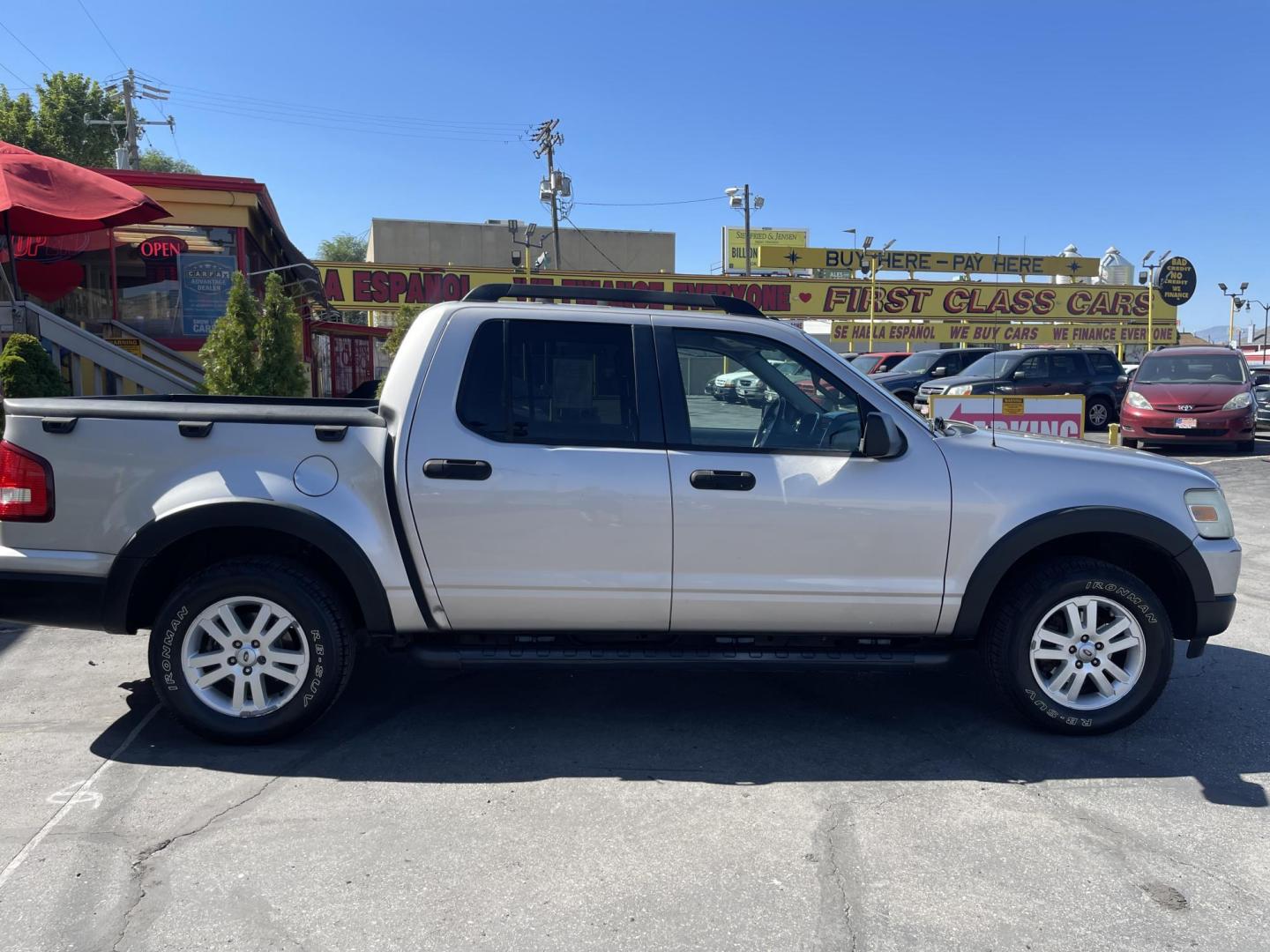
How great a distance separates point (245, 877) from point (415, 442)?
1.72 meters

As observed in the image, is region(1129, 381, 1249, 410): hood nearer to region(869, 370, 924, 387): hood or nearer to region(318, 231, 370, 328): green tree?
region(869, 370, 924, 387): hood

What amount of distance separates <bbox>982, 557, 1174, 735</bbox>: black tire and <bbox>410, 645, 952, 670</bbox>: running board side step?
283 millimetres

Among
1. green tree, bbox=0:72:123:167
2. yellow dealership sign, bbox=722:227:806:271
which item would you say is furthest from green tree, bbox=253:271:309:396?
yellow dealership sign, bbox=722:227:806:271

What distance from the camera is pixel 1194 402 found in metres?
14.8

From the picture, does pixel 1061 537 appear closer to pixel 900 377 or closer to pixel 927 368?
pixel 900 377

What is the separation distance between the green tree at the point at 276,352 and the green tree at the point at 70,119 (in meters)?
31.8

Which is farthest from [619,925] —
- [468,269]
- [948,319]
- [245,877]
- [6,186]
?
[948,319]

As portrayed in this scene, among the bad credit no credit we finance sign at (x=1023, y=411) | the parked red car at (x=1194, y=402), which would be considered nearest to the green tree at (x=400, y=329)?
the bad credit no credit we finance sign at (x=1023, y=411)

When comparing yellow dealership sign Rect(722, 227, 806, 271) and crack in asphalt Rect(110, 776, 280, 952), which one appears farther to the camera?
yellow dealership sign Rect(722, 227, 806, 271)

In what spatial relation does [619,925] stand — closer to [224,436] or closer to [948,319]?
[224,436]

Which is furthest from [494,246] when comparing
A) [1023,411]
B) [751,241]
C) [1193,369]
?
[1023,411]

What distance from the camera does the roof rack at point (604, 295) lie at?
4383 mm

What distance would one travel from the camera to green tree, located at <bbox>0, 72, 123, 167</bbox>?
1448 inches

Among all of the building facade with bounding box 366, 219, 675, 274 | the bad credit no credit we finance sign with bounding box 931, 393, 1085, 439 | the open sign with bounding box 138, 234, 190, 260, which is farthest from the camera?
the building facade with bounding box 366, 219, 675, 274
